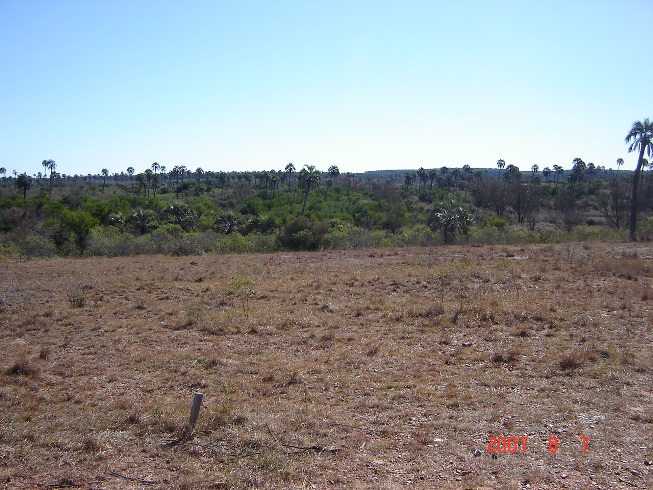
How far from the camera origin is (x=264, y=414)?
7230mm

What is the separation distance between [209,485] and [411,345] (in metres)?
6.55

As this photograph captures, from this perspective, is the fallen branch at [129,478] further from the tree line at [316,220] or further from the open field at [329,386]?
the tree line at [316,220]

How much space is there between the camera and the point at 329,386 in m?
8.48

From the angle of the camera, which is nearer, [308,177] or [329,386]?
[329,386]

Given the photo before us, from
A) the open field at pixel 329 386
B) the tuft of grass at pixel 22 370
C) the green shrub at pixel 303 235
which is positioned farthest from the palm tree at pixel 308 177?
the tuft of grass at pixel 22 370

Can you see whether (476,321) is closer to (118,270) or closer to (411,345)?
(411,345)

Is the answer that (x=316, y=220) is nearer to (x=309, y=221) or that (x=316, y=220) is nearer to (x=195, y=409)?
(x=309, y=221)

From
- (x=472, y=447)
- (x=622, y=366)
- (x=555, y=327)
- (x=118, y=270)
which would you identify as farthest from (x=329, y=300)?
(x=118, y=270)
